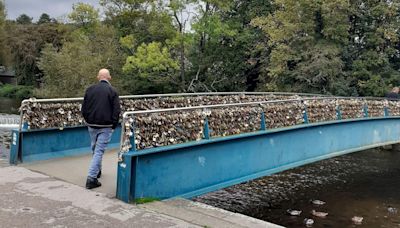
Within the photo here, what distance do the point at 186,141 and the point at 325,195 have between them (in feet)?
26.4

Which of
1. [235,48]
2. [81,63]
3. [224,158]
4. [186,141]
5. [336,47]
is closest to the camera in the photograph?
[186,141]

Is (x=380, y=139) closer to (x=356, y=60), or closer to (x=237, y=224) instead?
(x=237, y=224)

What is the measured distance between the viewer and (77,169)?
7.86 meters

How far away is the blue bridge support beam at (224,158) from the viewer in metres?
6.21

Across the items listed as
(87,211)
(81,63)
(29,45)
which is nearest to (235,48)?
(81,63)

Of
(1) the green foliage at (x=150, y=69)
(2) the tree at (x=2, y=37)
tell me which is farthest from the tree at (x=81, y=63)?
(2) the tree at (x=2, y=37)

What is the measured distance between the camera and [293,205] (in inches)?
481

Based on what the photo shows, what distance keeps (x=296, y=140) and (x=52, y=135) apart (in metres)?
5.70

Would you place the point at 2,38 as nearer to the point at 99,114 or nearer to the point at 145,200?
the point at 99,114

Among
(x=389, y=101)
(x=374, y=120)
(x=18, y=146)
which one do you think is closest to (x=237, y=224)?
(x=18, y=146)

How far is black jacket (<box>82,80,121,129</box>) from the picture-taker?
6.66 m

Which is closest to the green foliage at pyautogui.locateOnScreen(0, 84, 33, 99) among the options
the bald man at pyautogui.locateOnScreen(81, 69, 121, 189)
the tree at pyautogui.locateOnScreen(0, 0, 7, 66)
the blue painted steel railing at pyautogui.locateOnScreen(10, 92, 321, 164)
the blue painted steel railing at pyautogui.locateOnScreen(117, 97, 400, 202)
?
the tree at pyautogui.locateOnScreen(0, 0, 7, 66)

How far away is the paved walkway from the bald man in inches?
14.1

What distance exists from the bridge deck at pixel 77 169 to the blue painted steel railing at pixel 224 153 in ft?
2.10
